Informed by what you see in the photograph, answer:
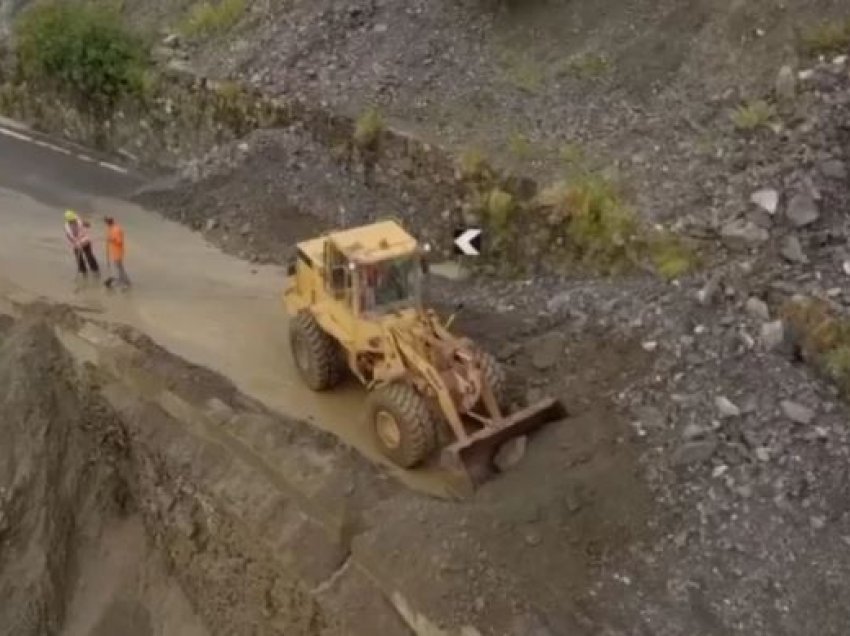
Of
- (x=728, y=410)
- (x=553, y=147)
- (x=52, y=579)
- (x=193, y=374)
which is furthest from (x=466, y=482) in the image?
(x=553, y=147)

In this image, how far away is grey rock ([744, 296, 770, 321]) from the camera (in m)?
15.0

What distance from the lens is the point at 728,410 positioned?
13.8 metres

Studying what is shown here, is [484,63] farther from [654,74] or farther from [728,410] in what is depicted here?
[728,410]

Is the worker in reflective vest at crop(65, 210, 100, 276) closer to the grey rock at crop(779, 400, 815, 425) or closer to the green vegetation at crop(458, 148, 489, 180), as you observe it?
the green vegetation at crop(458, 148, 489, 180)

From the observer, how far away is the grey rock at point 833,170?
17.1m

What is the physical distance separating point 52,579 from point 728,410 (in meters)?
7.80

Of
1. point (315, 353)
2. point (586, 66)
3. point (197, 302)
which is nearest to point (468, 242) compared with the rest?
point (315, 353)

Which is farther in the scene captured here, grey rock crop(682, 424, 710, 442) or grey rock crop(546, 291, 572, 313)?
grey rock crop(546, 291, 572, 313)

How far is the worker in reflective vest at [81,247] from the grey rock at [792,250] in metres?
8.83

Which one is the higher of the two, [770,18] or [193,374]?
[770,18]

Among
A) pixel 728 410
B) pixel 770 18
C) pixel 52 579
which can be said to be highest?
pixel 770 18

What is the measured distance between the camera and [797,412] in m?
13.7

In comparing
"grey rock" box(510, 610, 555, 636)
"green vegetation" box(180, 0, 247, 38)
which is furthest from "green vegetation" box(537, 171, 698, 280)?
"green vegetation" box(180, 0, 247, 38)

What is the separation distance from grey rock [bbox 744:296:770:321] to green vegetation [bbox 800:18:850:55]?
507cm
